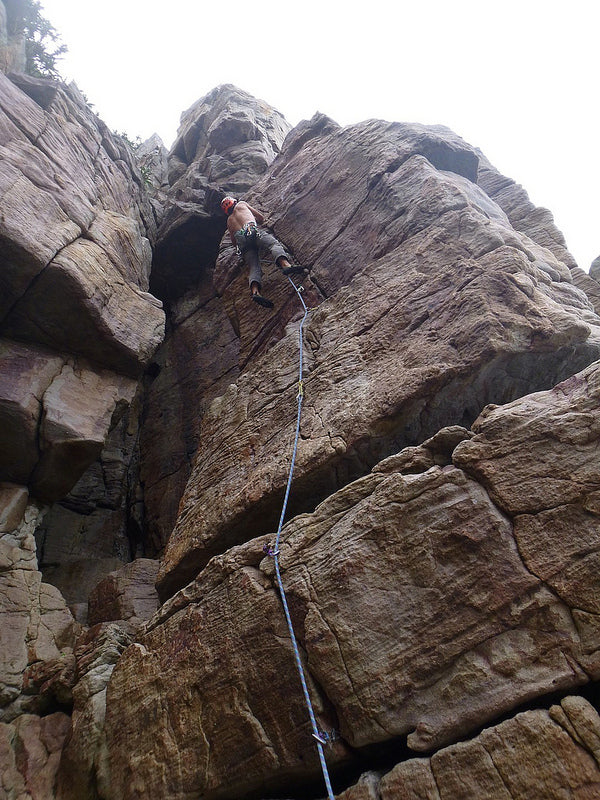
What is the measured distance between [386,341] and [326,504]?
2.28 m

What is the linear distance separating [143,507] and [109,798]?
24.6 ft

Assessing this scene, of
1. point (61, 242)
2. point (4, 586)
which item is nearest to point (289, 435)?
point (4, 586)

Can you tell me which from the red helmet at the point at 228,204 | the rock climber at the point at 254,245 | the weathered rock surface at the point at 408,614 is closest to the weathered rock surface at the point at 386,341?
the rock climber at the point at 254,245

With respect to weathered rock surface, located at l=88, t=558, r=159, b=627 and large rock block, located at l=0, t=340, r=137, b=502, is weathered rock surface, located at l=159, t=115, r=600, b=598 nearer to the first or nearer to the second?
weathered rock surface, located at l=88, t=558, r=159, b=627

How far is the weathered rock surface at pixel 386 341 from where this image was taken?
4.98 metres

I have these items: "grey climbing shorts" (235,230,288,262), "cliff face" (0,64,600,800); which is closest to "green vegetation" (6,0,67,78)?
"cliff face" (0,64,600,800)

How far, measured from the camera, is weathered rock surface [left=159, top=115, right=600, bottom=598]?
4.98 m

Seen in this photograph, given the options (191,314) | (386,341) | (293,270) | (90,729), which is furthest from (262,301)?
(90,729)

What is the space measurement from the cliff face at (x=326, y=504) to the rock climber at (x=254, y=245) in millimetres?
303

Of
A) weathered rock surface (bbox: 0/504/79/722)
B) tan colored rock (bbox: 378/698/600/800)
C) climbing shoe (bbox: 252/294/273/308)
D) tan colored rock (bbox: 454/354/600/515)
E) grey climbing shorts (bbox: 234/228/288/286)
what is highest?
grey climbing shorts (bbox: 234/228/288/286)

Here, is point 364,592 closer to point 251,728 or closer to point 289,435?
point 251,728

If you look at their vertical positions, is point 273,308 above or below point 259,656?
above

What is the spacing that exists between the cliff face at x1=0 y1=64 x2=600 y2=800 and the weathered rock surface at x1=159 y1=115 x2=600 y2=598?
37mm

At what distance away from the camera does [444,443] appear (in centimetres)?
425
